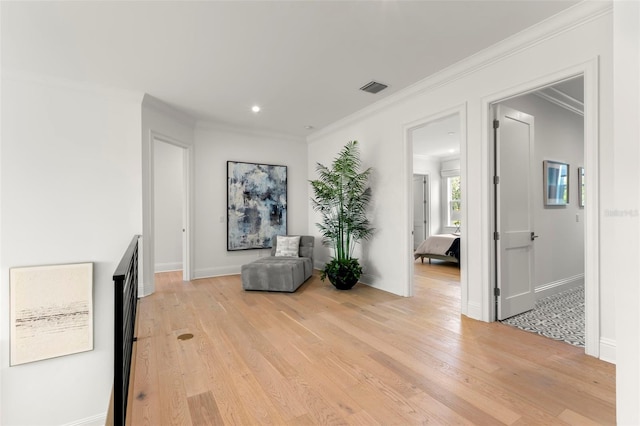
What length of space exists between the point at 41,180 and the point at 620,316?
210 inches

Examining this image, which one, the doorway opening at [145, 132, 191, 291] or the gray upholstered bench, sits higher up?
the doorway opening at [145, 132, 191, 291]

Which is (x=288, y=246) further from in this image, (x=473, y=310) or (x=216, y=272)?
(x=473, y=310)

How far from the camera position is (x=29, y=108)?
3.53 metres

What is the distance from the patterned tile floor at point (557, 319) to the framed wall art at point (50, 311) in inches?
199

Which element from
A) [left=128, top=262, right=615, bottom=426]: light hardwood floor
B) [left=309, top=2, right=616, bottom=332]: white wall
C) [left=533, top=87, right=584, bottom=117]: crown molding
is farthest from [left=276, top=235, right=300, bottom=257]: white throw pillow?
[left=533, top=87, right=584, bottom=117]: crown molding

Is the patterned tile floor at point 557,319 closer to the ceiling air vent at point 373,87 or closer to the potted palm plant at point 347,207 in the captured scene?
the potted palm plant at point 347,207

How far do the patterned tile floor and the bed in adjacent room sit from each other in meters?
2.29

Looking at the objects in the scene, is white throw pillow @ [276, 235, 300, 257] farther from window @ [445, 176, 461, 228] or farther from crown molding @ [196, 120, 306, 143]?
window @ [445, 176, 461, 228]

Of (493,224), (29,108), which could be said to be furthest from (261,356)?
(29,108)

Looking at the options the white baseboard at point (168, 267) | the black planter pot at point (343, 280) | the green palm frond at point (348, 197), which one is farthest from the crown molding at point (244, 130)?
the black planter pot at point (343, 280)

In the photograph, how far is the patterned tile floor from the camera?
9.02ft

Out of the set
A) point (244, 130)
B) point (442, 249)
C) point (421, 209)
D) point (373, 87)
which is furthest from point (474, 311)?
point (421, 209)

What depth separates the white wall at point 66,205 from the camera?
11.3 feet

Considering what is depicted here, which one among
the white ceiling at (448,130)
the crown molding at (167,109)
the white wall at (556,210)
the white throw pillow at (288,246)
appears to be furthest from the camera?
the white throw pillow at (288,246)
